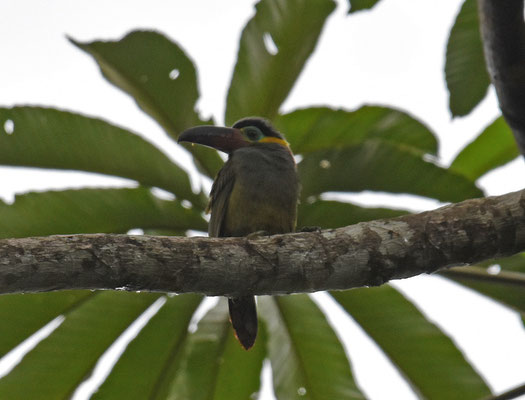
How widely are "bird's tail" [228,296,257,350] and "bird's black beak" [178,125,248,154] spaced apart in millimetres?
927

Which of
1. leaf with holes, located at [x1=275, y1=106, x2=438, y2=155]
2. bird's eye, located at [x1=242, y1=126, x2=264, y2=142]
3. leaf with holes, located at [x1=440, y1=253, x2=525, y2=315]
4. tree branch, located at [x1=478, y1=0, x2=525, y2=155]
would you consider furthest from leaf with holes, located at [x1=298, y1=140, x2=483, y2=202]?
tree branch, located at [x1=478, y1=0, x2=525, y2=155]

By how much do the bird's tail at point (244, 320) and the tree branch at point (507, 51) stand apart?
4.98 ft

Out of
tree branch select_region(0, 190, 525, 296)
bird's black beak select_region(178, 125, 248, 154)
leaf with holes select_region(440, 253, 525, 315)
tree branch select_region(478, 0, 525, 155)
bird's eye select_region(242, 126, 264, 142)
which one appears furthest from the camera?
bird's eye select_region(242, 126, 264, 142)

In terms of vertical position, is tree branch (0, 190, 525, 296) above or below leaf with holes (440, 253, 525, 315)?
below

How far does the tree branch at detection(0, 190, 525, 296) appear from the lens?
2424 mm

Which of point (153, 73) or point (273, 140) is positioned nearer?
point (153, 73)

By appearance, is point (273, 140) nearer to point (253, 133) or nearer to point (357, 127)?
point (253, 133)

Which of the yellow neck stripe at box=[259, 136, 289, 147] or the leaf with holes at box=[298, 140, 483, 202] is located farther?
the yellow neck stripe at box=[259, 136, 289, 147]

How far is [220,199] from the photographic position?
4070mm

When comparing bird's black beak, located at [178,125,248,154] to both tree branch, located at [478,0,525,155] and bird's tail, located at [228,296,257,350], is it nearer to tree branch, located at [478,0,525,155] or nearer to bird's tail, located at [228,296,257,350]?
bird's tail, located at [228,296,257,350]

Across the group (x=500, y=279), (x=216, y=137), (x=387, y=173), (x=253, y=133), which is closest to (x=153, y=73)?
(x=216, y=137)

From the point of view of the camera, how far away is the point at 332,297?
4.16m

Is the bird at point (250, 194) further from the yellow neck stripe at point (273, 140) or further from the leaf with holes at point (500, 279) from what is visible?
the leaf with holes at point (500, 279)

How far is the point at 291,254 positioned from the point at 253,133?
1.86m
